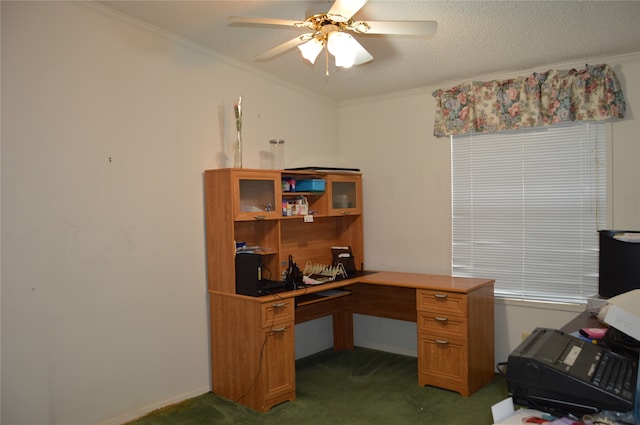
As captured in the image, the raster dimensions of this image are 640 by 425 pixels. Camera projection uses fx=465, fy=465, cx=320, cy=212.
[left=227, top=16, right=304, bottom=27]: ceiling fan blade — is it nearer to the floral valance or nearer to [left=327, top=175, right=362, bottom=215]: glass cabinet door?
[left=327, top=175, right=362, bottom=215]: glass cabinet door

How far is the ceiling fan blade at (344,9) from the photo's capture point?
210 cm

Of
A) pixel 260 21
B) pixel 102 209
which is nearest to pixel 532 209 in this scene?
pixel 260 21

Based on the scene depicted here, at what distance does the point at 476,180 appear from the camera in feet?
13.3

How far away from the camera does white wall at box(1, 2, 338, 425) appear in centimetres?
251

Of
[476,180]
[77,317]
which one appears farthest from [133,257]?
[476,180]

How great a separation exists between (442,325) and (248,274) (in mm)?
1499

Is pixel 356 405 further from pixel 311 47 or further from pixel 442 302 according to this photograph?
pixel 311 47

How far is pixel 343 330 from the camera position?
461 centimetres

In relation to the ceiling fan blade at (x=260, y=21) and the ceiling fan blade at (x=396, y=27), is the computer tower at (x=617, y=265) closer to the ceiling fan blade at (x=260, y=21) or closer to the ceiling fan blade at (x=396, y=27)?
the ceiling fan blade at (x=396, y=27)

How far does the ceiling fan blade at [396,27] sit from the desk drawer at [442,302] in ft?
6.33

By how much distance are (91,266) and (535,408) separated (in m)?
2.48

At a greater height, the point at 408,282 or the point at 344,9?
the point at 344,9

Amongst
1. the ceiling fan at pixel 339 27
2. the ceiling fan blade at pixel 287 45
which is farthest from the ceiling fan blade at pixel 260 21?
the ceiling fan blade at pixel 287 45

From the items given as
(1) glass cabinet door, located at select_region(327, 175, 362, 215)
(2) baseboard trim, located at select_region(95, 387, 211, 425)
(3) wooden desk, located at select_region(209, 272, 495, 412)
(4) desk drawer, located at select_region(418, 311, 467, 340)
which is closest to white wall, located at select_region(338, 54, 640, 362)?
(1) glass cabinet door, located at select_region(327, 175, 362, 215)
